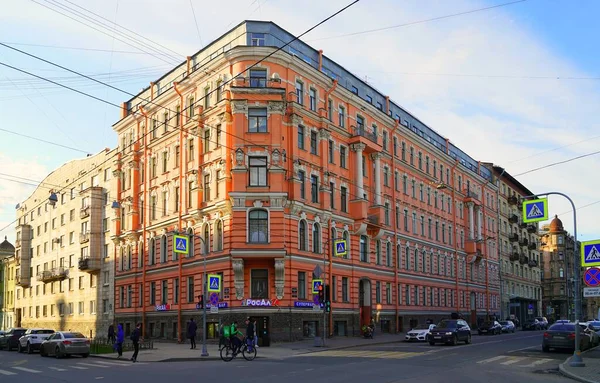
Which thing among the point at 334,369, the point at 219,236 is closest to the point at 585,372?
the point at 334,369

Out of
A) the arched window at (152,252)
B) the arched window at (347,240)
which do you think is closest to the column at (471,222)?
the arched window at (347,240)

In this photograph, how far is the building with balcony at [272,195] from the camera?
41.0 metres

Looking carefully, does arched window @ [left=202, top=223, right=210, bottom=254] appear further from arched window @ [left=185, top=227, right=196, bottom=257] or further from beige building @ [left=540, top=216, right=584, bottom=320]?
beige building @ [left=540, top=216, right=584, bottom=320]

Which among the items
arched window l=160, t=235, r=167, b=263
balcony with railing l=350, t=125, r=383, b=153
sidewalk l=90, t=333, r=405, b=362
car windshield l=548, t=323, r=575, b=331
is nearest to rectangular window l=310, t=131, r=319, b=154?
balcony with railing l=350, t=125, r=383, b=153

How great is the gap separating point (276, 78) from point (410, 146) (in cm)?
2252

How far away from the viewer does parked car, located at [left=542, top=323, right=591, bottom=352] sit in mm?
30891

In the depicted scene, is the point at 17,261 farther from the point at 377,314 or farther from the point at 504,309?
the point at 504,309

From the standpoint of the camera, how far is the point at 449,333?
1478 inches

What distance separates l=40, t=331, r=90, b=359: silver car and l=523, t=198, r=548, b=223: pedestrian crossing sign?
22213 mm

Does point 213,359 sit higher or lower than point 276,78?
lower

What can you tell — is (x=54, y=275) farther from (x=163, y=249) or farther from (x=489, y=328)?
(x=489, y=328)

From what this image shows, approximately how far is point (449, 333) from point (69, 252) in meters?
42.2

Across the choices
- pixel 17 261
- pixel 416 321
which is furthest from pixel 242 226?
pixel 17 261

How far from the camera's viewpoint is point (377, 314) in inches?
2002
